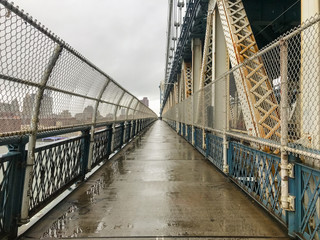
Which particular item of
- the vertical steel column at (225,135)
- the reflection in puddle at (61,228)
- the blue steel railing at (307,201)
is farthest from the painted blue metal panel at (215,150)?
the reflection in puddle at (61,228)

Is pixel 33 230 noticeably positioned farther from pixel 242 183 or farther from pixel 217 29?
pixel 217 29

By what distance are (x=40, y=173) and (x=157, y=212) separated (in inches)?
65.2

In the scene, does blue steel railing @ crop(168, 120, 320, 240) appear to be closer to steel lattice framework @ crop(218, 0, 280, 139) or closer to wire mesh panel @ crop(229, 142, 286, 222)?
wire mesh panel @ crop(229, 142, 286, 222)

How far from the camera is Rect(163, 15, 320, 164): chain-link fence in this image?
246cm

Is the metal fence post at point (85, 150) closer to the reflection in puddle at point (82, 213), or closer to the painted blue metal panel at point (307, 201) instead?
the reflection in puddle at point (82, 213)

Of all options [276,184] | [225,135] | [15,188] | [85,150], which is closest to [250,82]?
[225,135]

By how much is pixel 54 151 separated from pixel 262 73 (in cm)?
415

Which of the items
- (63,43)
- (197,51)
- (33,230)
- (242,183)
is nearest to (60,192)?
(33,230)

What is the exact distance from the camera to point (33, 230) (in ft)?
8.22

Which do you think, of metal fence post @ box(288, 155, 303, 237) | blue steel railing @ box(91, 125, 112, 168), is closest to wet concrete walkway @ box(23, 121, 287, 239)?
metal fence post @ box(288, 155, 303, 237)

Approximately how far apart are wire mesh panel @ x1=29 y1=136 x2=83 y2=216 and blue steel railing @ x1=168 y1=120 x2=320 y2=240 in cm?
302

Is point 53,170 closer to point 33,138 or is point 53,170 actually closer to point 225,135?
point 33,138

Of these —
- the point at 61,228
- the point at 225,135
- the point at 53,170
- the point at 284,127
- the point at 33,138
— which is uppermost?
the point at 284,127

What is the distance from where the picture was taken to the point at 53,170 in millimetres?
3223
